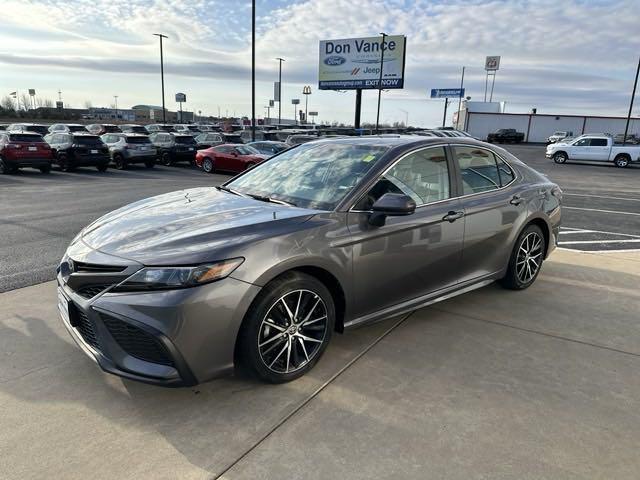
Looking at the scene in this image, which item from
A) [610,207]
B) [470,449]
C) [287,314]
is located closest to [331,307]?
[287,314]

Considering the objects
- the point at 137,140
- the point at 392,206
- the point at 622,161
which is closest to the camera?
the point at 392,206

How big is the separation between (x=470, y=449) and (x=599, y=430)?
0.82m

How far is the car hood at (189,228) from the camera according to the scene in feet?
8.89

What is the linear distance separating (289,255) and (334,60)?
41304 millimetres

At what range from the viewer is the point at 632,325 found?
4.16 m

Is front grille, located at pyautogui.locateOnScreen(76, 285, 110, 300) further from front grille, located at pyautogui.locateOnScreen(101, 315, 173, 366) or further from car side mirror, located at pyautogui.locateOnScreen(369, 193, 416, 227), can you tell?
car side mirror, located at pyautogui.locateOnScreen(369, 193, 416, 227)

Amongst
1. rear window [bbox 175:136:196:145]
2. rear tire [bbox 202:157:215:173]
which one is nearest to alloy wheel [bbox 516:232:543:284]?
rear tire [bbox 202:157:215:173]

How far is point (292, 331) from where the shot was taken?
305 centimetres

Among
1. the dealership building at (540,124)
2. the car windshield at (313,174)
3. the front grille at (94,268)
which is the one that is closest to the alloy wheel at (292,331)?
the car windshield at (313,174)

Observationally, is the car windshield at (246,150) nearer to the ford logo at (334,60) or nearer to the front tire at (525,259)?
the front tire at (525,259)

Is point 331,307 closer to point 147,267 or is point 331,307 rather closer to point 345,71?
point 147,267

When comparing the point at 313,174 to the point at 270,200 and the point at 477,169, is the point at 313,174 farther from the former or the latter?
the point at 477,169

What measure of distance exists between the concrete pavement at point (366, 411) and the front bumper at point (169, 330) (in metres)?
0.32

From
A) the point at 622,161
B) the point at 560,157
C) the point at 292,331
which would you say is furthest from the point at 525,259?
the point at 560,157
